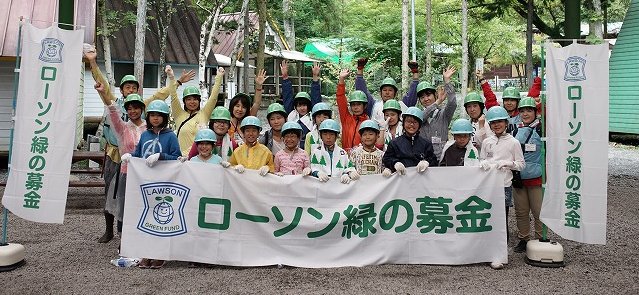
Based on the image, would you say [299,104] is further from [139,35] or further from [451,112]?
[139,35]

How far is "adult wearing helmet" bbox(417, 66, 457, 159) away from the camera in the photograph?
272 inches

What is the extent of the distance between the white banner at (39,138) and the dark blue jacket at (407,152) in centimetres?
321

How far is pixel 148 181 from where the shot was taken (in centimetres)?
589

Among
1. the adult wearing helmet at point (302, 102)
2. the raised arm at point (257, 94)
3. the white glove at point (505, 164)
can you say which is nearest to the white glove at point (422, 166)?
the white glove at point (505, 164)

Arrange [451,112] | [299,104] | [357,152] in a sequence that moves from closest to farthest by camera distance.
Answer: [357,152] → [451,112] → [299,104]

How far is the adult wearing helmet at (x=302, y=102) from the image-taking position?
23.8ft

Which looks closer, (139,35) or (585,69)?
(585,69)

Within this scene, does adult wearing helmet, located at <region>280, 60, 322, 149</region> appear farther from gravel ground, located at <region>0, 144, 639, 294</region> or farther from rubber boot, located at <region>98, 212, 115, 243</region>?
rubber boot, located at <region>98, 212, 115, 243</region>

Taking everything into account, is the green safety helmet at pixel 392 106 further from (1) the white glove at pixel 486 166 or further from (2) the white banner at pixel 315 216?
(1) the white glove at pixel 486 166

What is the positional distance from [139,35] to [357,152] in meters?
8.18

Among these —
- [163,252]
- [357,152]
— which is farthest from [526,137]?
[163,252]

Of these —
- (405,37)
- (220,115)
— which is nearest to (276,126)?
(220,115)

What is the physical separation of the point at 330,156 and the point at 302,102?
55.8 inches

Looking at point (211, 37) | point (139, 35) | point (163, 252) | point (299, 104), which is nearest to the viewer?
point (163, 252)
